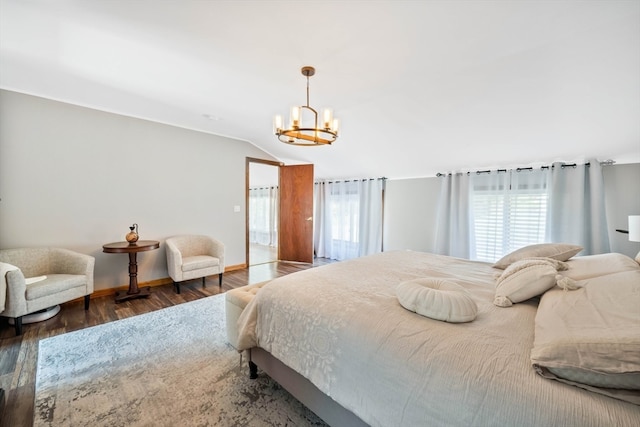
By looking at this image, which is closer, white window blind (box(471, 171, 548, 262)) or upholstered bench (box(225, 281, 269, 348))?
upholstered bench (box(225, 281, 269, 348))

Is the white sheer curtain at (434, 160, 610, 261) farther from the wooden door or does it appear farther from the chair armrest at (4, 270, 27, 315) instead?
the chair armrest at (4, 270, 27, 315)

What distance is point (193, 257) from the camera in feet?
13.0

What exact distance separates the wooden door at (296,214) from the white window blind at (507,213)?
3011 millimetres

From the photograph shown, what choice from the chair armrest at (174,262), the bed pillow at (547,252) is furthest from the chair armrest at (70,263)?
the bed pillow at (547,252)

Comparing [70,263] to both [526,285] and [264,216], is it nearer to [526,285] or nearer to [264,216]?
[526,285]

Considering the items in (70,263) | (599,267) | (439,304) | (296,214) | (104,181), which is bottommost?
(70,263)

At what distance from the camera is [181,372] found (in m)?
1.96

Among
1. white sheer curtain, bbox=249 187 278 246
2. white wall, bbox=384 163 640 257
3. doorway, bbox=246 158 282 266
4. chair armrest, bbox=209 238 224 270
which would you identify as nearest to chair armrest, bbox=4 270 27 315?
chair armrest, bbox=209 238 224 270

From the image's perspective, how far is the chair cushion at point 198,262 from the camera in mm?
3623

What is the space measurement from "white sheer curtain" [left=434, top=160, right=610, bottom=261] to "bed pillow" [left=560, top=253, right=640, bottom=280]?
5.86 ft

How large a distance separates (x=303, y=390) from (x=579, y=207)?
3811mm

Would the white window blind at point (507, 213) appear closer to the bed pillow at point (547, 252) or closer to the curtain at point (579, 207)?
the curtain at point (579, 207)

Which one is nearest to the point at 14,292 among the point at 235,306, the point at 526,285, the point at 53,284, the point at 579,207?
the point at 53,284

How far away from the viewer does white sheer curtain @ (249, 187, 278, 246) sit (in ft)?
24.8
